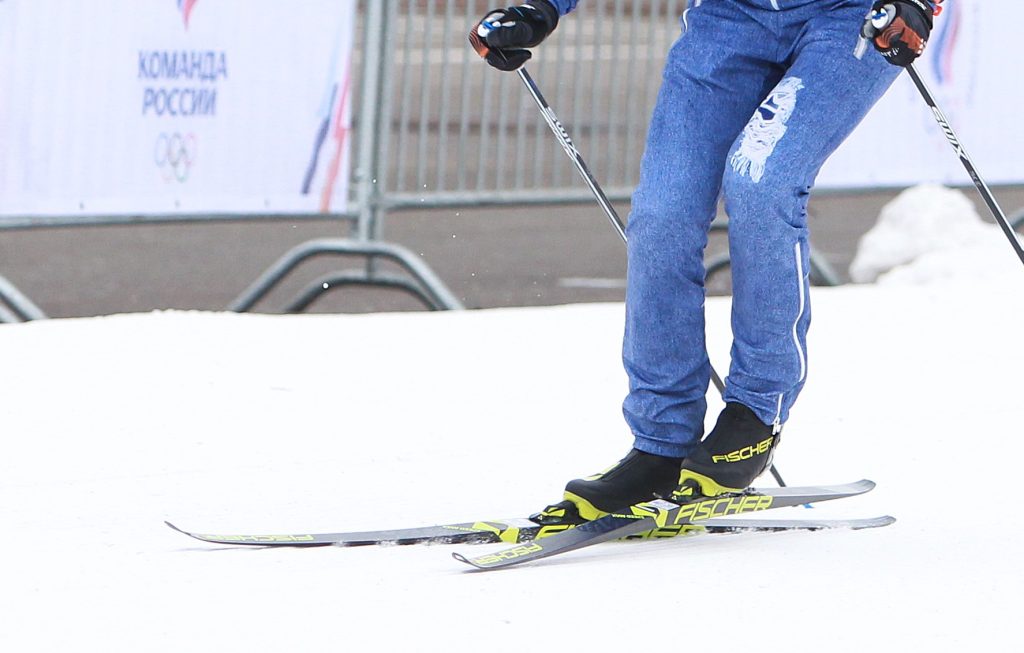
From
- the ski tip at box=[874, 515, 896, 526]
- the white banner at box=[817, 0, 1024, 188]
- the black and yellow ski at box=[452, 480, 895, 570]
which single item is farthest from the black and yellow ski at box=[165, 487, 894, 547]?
the white banner at box=[817, 0, 1024, 188]

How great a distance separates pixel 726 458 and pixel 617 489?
0.25m

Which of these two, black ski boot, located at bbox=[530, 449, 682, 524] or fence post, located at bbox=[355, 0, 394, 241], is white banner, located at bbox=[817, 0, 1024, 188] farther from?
black ski boot, located at bbox=[530, 449, 682, 524]

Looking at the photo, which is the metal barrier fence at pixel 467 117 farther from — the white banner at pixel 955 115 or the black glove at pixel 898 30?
the black glove at pixel 898 30

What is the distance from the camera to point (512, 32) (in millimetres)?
4297

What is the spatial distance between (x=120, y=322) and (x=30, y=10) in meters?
1.28

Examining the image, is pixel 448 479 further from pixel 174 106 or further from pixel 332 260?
pixel 332 260

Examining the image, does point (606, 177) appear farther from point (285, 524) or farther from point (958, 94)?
point (285, 524)

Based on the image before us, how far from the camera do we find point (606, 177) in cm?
883

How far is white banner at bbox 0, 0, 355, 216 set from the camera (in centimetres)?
688

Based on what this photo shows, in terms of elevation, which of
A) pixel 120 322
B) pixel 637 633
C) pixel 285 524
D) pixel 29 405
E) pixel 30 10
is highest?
pixel 30 10

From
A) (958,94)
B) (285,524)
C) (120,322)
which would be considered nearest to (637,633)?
(285,524)

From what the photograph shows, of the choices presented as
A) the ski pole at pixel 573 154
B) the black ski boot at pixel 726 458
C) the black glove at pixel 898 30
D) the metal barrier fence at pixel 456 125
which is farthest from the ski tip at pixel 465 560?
the metal barrier fence at pixel 456 125

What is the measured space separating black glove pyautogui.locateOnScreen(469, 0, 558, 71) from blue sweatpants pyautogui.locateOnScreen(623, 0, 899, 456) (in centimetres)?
Answer: 35

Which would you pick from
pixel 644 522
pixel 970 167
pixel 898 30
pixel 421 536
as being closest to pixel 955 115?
pixel 970 167
